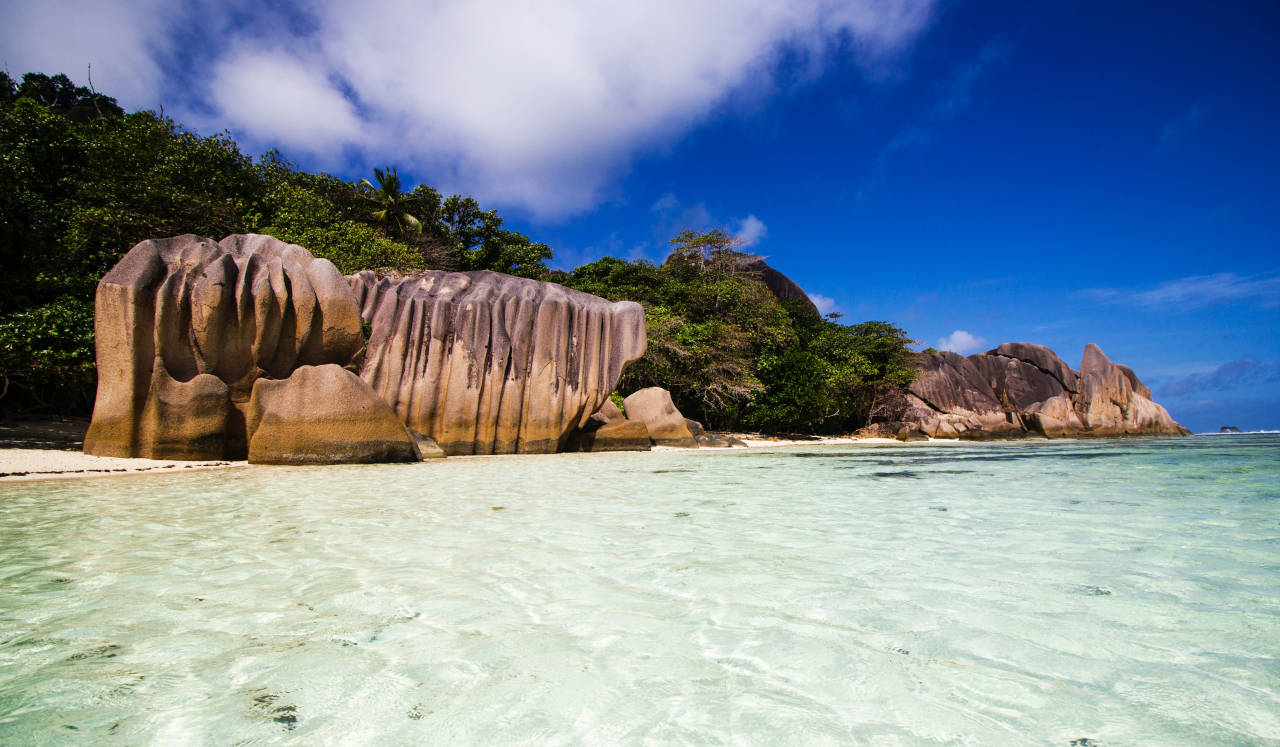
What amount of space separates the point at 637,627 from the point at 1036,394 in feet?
108

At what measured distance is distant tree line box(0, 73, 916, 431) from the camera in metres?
10.8

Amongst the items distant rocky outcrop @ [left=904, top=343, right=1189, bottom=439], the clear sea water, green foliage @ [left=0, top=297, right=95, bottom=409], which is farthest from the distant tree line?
the clear sea water

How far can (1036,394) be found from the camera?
94.2 ft

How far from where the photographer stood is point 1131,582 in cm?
241

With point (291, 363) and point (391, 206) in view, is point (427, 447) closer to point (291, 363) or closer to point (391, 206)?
point (291, 363)

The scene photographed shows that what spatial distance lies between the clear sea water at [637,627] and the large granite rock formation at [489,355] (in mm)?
6957

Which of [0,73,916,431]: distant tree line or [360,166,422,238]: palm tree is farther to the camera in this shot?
[360,166,422,238]: palm tree

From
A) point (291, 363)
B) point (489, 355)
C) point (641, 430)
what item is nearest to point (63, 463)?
point (291, 363)

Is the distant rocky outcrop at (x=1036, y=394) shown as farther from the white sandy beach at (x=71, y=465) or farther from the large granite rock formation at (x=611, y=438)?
the white sandy beach at (x=71, y=465)

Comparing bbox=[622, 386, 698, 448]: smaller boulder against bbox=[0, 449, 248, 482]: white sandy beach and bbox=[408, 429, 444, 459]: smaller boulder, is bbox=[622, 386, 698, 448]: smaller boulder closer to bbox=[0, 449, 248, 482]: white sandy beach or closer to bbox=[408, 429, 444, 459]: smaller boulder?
bbox=[408, 429, 444, 459]: smaller boulder

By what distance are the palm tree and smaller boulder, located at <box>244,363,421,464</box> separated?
1608cm

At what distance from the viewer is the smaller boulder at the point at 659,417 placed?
15.3 metres

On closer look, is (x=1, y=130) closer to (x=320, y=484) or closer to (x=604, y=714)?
(x=320, y=484)

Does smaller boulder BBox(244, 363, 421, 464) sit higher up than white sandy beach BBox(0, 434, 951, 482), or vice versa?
smaller boulder BBox(244, 363, 421, 464)
